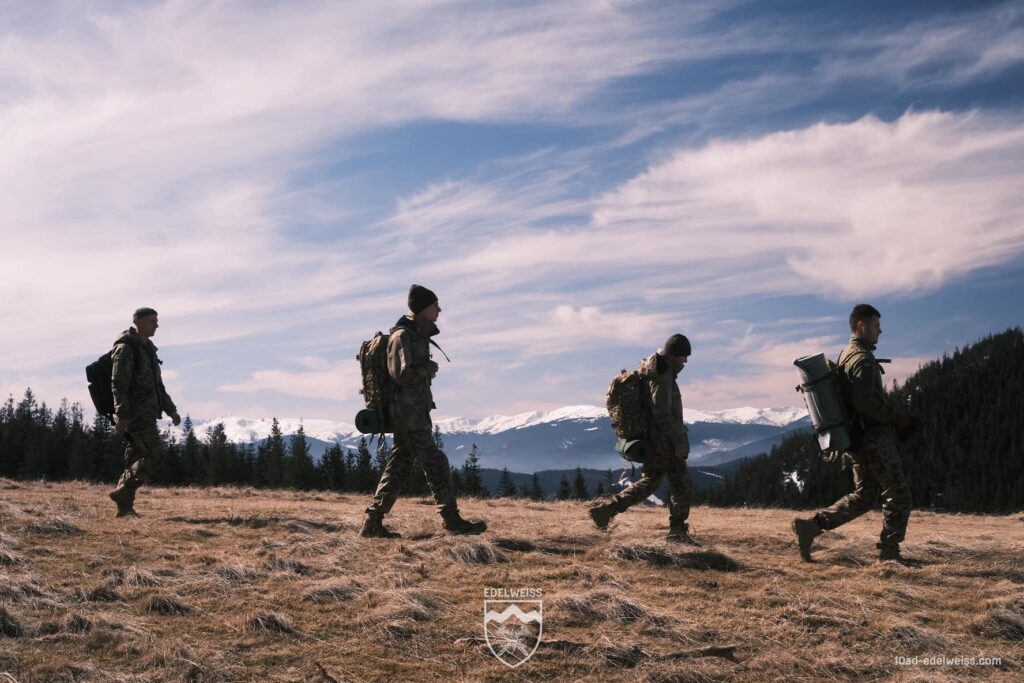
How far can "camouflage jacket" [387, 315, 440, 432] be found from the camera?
10992 millimetres

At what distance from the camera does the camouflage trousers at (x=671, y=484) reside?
37.4ft

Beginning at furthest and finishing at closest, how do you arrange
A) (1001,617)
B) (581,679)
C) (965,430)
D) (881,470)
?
(965,430)
(881,470)
(1001,617)
(581,679)

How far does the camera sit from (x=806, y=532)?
406 inches

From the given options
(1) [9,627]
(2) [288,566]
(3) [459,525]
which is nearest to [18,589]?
(1) [9,627]

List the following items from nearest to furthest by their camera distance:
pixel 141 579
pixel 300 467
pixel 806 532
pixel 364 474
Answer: pixel 141 579
pixel 806 532
pixel 300 467
pixel 364 474

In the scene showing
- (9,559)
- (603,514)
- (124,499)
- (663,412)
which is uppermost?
(663,412)

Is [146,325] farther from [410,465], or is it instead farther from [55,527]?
[410,465]

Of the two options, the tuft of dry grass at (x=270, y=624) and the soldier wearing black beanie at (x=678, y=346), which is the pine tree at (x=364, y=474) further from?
the tuft of dry grass at (x=270, y=624)

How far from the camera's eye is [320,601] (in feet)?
26.4

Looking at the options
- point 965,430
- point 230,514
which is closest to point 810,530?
point 230,514

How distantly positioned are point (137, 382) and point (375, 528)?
499 centimetres

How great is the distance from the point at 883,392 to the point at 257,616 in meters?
7.91

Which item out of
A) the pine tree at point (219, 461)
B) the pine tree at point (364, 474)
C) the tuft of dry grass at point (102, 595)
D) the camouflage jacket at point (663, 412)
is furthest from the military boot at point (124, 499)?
the pine tree at point (364, 474)

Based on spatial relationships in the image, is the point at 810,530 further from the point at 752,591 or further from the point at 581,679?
the point at 581,679
